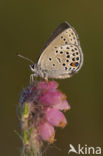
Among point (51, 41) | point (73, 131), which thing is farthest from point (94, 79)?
point (51, 41)

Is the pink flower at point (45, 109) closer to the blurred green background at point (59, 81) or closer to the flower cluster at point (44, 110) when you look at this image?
the flower cluster at point (44, 110)

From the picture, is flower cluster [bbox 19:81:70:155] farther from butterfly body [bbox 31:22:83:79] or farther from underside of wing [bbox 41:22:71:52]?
underside of wing [bbox 41:22:71:52]

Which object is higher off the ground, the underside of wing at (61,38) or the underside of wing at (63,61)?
the underside of wing at (61,38)

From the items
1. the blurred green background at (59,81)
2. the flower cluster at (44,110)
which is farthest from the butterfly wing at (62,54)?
the blurred green background at (59,81)

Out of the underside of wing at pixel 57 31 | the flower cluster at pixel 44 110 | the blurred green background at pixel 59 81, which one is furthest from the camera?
the blurred green background at pixel 59 81

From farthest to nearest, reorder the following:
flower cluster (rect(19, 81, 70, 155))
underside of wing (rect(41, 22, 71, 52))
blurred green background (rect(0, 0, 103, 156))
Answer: blurred green background (rect(0, 0, 103, 156))
underside of wing (rect(41, 22, 71, 52))
flower cluster (rect(19, 81, 70, 155))

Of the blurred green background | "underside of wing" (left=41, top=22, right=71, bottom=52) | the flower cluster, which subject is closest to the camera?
the flower cluster

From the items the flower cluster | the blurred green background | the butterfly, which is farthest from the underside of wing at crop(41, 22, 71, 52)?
the blurred green background

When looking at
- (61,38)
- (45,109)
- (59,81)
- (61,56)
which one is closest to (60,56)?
(61,56)
